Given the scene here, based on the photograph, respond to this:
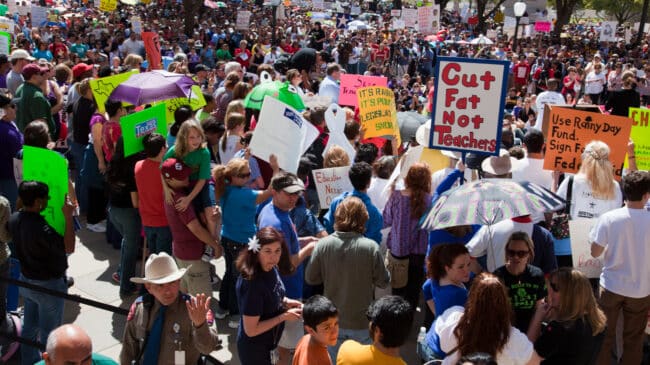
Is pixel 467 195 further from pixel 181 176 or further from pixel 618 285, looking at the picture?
pixel 181 176

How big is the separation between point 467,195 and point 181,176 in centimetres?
233

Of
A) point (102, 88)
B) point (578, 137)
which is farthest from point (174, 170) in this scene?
point (578, 137)

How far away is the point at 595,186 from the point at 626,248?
28.7 inches

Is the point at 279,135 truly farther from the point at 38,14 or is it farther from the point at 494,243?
the point at 38,14

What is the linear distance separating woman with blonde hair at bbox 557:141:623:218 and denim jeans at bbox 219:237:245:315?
2.82 metres

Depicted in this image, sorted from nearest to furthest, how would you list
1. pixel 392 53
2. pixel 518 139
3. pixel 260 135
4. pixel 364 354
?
pixel 364 354 → pixel 260 135 → pixel 518 139 → pixel 392 53

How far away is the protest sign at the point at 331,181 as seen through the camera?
19.0 ft

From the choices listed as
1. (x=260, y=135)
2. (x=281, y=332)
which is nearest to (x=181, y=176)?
(x=260, y=135)

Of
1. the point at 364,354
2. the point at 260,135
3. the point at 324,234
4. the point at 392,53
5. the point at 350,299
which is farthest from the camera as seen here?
the point at 392,53

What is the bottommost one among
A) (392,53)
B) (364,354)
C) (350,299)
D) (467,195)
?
(392,53)

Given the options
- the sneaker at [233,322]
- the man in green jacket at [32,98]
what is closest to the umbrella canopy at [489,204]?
the sneaker at [233,322]

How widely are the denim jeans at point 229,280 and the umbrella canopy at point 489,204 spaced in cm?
186

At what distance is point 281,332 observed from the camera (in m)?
3.97

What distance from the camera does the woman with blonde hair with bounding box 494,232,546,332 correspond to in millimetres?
3992
